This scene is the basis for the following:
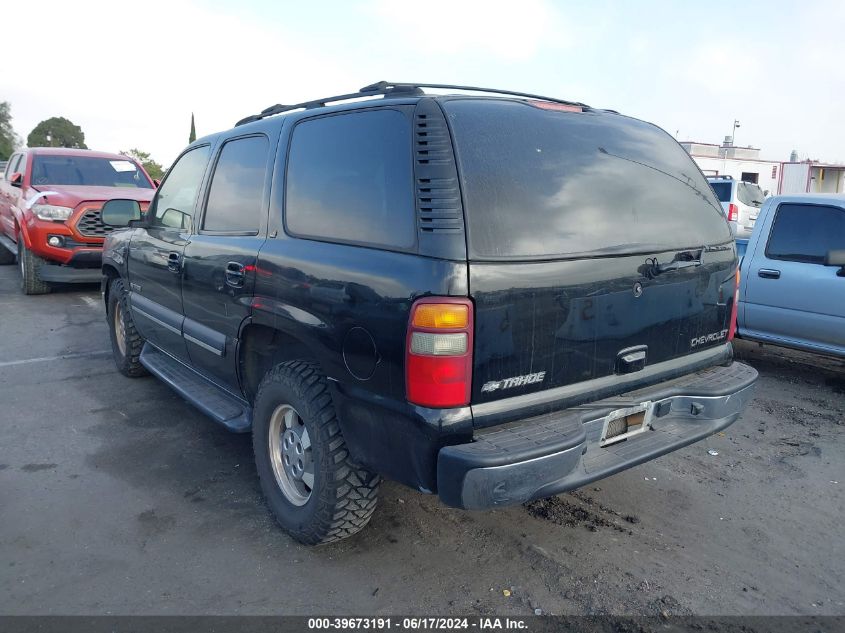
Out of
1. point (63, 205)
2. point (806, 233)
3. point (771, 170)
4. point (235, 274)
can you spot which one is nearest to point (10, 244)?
point (63, 205)

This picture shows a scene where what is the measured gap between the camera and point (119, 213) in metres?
5.05

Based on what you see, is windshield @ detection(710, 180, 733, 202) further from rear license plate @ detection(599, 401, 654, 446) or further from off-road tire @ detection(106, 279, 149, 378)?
rear license plate @ detection(599, 401, 654, 446)

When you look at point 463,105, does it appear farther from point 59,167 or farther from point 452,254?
point 59,167

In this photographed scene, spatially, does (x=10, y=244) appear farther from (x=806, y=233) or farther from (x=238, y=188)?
(x=806, y=233)

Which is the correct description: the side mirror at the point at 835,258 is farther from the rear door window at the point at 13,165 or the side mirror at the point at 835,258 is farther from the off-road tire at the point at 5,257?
the off-road tire at the point at 5,257

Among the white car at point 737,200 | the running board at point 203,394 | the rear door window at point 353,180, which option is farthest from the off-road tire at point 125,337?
the white car at point 737,200

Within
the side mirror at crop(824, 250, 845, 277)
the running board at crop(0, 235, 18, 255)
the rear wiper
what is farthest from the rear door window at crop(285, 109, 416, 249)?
the running board at crop(0, 235, 18, 255)

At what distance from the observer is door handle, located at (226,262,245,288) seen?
→ 3.32m

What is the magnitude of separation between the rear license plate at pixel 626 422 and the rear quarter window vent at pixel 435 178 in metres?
1.07

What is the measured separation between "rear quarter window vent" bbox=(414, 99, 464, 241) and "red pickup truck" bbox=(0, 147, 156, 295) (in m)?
6.64

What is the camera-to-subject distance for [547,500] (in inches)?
138

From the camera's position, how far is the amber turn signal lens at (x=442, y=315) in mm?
2326

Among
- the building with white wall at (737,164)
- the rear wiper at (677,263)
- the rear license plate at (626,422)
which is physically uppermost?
the building with white wall at (737,164)

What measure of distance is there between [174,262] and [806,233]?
5.16 metres
